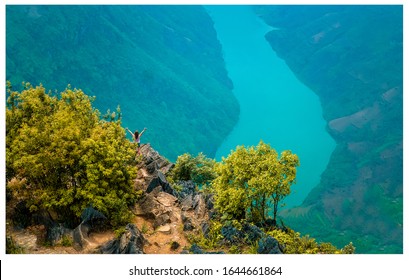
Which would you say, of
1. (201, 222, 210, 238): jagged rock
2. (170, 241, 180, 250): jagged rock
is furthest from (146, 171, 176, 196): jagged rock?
(170, 241, 180, 250): jagged rock

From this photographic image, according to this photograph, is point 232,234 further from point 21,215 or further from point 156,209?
point 21,215

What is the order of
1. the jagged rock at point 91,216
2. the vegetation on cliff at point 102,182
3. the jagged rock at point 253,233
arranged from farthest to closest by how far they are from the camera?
the jagged rock at point 253,233 < the jagged rock at point 91,216 < the vegetation on cliff at point 102,182

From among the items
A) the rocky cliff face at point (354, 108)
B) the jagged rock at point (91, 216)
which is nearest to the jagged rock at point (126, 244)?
the jagged rock at point (91, 216)

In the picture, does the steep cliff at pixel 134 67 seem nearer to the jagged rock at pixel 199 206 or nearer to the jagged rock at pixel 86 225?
the jagged rock at pixel 199 206

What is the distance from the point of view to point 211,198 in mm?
23891

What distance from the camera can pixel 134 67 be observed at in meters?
109

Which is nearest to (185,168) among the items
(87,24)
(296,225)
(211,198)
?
(211,198)

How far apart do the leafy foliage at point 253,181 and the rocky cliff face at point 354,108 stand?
60.3m

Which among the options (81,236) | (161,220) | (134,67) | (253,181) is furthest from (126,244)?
(134,67)

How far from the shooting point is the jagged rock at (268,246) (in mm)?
18859

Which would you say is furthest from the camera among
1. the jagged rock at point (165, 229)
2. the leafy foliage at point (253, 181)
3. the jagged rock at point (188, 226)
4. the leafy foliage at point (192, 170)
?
the leafy foliage at point (192, 170)

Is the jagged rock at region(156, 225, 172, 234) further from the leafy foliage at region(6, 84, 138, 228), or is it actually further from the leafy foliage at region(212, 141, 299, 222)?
the leafy foliage at region(212, 141, 299, 222)

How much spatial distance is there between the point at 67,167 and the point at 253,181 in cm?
824

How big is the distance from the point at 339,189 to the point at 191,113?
40.8 meters
